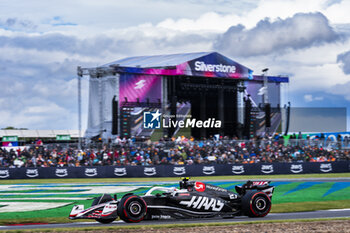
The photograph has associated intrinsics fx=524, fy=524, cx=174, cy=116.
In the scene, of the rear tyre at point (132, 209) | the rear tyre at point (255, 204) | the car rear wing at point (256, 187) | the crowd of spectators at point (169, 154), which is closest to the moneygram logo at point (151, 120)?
the crowd of spectators at point (169, 154)

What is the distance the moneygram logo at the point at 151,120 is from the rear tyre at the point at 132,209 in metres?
29.7

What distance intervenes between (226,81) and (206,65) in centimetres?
277

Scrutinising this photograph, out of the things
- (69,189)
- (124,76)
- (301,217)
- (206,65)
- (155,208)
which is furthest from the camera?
(206,65)

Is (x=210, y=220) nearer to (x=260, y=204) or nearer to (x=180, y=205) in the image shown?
(x=180, y=205)

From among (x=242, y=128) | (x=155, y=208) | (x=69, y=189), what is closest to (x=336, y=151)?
(x=242, y=128)

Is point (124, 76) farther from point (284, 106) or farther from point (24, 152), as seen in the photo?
point (284, 106)

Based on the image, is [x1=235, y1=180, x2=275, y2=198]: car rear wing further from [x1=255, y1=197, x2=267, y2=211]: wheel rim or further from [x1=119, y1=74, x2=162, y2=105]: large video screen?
[x1=119, y1=74, x2=162, y2=105]: large video screen

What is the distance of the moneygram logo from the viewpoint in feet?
139

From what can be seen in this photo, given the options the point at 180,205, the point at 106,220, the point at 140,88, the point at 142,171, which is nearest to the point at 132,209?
the point at 106,220

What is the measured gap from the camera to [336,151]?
35.5 meters

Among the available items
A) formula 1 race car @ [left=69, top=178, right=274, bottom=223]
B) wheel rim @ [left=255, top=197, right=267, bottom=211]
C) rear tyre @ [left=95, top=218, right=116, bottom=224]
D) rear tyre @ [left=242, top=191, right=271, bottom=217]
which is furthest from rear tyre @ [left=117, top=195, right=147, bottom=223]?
wheel rim @ [left=255, top=197, right=267, bottom=211]

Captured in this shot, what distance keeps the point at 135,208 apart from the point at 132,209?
88mm

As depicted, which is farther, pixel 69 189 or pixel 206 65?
pixel 206 65

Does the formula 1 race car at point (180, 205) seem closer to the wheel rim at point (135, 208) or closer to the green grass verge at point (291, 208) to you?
the wheel rim at point (135, 208)
